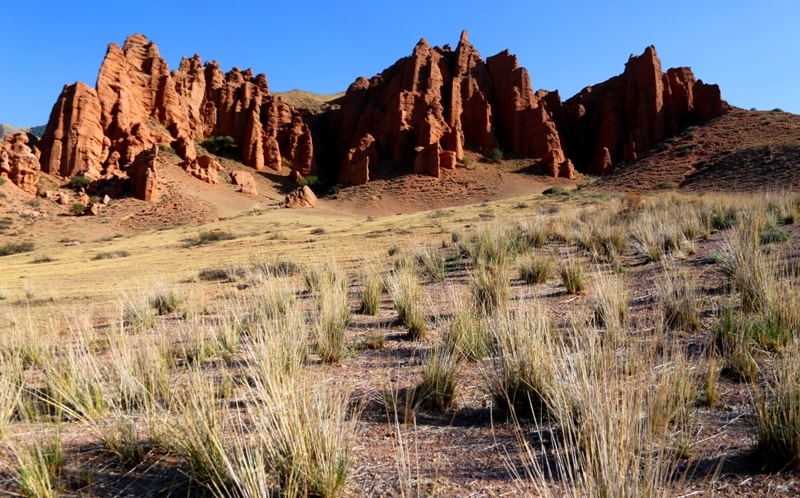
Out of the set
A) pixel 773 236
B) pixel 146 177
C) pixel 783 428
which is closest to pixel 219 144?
pixel 146 177

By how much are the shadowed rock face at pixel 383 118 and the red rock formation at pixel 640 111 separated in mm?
164

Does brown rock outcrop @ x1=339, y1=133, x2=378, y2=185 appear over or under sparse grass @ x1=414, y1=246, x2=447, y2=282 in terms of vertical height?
over

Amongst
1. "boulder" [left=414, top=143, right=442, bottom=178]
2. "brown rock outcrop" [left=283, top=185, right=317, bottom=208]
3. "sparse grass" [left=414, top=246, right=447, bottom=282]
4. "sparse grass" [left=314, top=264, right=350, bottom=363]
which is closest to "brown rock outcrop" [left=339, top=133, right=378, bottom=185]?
"boulder" [left=414, top=143, right=442, bottom=178]

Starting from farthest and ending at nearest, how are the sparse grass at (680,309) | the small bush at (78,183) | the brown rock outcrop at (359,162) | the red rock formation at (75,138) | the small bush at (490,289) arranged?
the brown rock outcrop at (359,162), the red rock formation at (75,138), the small bush at (78,183), the small bush at (490,289), the sparse grass at (680,309)

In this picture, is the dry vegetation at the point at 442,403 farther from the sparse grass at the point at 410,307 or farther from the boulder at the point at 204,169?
the boulder at the point at 204,169

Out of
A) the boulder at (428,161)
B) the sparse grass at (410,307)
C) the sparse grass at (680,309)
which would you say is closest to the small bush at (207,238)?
the sparse grass at (410,307)

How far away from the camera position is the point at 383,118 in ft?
225

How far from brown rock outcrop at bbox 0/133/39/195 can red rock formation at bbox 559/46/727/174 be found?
215 ft

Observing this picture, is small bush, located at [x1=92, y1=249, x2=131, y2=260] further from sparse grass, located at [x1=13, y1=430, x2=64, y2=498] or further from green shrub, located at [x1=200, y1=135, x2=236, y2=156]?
green shrub, located at [x1=200, y1=135, x2=236, y2=156]

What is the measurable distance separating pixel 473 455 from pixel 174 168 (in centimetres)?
5859

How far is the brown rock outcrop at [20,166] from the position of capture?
157 ft

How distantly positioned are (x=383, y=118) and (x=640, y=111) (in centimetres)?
3458

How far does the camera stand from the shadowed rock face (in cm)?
5484

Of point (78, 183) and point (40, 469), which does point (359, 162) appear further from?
point (40, 469)
